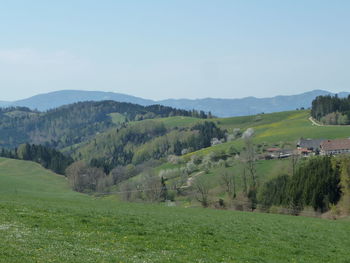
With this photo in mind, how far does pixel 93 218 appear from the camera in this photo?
27.7m

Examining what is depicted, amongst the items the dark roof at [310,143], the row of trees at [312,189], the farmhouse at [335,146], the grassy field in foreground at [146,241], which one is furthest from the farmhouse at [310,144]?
the grassy field in foreground at [146,241]

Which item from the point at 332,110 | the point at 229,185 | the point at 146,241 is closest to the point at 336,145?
the point at 332,110

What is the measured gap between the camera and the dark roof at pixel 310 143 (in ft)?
449

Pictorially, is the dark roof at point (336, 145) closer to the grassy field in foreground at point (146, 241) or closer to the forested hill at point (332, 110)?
the forested hill at point (332, 110)

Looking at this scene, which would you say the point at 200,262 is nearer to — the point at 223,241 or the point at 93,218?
the point at 223,241

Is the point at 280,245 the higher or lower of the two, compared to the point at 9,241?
lower

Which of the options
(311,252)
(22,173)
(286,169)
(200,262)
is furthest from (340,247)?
(22,173)

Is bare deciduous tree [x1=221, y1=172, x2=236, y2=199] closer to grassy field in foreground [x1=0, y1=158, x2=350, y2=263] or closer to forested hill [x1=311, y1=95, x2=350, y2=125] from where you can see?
grassy field in foreground [x1=0, y1=158, x2=350, y2=263]

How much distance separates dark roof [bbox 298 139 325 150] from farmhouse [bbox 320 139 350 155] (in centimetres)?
426

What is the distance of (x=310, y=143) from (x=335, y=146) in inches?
455

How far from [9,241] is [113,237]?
18.6 ft

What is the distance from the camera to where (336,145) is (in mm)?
128375

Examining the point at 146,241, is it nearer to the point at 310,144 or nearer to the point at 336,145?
the point at 336,145

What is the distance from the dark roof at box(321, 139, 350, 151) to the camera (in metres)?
126
